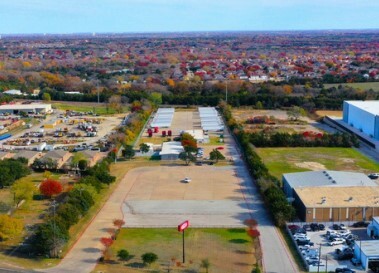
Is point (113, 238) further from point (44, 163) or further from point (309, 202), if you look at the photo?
point (44, 163)

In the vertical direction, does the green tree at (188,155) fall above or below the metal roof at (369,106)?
below

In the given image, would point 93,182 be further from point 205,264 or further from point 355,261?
point 355,261

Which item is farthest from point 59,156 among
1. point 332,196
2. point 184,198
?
point 332,196

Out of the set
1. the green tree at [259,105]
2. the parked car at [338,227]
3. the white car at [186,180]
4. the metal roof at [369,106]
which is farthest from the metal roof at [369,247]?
the green tree at [259,105]

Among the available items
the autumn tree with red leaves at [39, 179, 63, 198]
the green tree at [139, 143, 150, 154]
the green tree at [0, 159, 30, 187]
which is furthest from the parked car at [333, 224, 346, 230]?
the green tree at [0, 159, 30, 187]

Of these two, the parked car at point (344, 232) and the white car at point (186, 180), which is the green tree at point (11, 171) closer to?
the white car at point (186, 180)

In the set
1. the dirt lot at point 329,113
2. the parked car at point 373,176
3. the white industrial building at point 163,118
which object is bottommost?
the parked car at point 373,176

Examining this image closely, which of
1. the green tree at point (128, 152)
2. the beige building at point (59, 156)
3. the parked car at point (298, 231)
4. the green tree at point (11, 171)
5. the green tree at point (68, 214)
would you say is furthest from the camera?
the green tree at point (128, 152)
